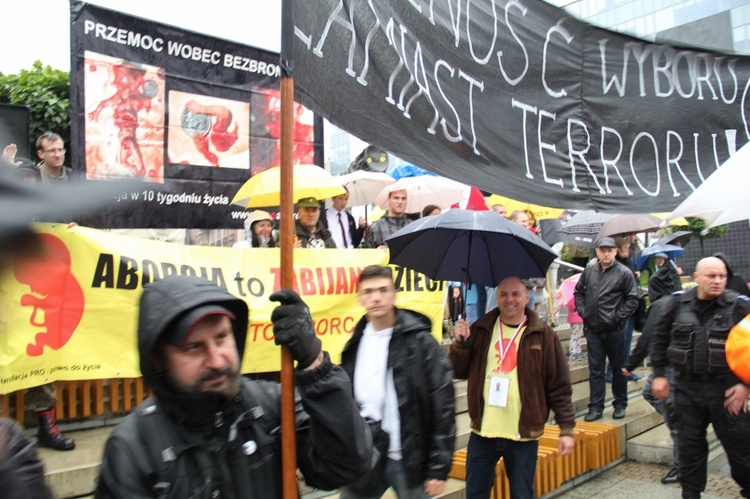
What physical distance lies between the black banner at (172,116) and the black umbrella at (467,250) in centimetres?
318

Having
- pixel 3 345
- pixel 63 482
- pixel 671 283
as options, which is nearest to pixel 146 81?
pixel 3 345

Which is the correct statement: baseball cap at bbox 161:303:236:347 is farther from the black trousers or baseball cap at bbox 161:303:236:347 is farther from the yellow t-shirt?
the black trousers

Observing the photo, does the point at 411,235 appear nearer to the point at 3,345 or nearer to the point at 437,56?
the point at 437,56

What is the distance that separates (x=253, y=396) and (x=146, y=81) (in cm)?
575

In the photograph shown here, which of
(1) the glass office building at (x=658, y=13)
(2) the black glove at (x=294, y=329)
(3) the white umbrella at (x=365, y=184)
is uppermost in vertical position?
(1) the glass office building at (x=658, y=13)

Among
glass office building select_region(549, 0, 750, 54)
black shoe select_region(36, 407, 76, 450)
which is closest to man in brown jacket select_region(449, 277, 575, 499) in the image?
black shoe select_region(36, 407, 76, 450)

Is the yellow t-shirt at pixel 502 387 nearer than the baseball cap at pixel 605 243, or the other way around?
the yellow t-shirt at pixel 502 387

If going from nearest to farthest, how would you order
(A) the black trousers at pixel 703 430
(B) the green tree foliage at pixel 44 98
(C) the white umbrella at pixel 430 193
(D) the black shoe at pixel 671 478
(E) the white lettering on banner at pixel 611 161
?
(E) the white lettering on banner at pixel 611 161 < (A) the black trousers at pixel 703 430 < (D) the black shoe at pixel 671 478 < (B) the green tree foliage at pixel 44 98 < (C) the white umbrella at pixel 430 193

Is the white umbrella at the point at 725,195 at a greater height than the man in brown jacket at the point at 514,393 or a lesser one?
greater

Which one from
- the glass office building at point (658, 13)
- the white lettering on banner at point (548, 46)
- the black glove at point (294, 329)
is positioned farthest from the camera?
the glass office building at point (658, 13)

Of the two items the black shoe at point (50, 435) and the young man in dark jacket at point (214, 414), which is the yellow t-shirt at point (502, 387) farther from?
the black shoe at point (50, 435)

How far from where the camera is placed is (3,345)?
4.24m

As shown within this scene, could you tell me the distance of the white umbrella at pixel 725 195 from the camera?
3445 mm

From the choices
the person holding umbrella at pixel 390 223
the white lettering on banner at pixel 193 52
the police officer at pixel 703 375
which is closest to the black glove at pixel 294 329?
the police officer at pixel 703 375
